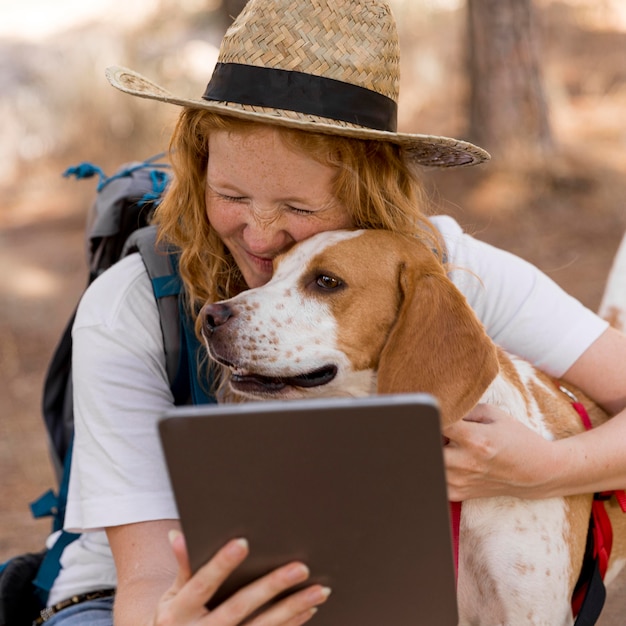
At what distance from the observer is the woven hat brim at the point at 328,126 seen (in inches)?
76.4

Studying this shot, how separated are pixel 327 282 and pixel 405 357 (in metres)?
0.30

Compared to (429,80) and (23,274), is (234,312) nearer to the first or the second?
(23,274)

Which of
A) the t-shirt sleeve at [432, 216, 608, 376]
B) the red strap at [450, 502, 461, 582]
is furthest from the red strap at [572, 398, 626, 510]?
the red strap at [450, 502, 461, 582]

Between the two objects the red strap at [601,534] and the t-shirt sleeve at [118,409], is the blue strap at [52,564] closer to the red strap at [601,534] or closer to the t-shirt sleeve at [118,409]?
the t-shirt sleeve at [118,409]

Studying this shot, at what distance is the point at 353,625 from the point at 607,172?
6.90 metres

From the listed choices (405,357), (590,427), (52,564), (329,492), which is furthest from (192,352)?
(590,427)

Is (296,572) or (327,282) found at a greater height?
(327,282)

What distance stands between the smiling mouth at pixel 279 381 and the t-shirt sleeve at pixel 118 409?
202 mm

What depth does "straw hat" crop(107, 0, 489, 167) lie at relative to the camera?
2012 millimetres

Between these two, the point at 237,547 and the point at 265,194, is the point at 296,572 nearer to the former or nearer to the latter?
the point at 237,547

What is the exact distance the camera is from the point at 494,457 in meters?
1.96

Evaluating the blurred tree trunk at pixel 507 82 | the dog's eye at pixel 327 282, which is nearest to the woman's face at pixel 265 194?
the dog's eye at pixel 327 282

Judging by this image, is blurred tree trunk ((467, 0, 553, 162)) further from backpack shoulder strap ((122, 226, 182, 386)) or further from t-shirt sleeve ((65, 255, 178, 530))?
t-shirt sleeve ((65, 255, 178, 530))

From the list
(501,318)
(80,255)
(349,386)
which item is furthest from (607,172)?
(349,386)
